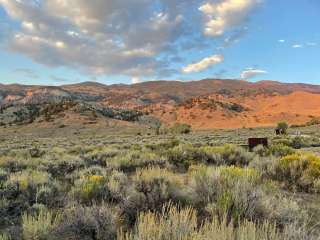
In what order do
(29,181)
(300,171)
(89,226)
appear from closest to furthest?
(89,226)
(29,181)
(300,171)

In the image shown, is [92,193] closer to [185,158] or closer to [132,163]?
[132,163]

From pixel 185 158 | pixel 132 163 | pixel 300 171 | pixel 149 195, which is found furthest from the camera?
pixel 185 158

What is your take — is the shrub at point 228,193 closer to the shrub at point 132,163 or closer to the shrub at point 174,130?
the shrub at point 132,163

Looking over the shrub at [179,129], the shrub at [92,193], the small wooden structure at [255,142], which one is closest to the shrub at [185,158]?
the small wooden structure at [255,142]

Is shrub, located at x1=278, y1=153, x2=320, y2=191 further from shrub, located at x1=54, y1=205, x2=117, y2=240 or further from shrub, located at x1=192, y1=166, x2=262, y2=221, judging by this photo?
shrub, located at x1=54, y1=205, x2=117, y2=240

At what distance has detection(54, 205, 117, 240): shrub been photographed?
4939 mm

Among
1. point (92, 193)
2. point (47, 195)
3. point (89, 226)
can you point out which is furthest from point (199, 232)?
point (47, 195)

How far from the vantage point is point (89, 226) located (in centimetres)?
505

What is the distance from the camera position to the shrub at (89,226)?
16.2 feet

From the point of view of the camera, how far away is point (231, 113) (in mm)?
97688

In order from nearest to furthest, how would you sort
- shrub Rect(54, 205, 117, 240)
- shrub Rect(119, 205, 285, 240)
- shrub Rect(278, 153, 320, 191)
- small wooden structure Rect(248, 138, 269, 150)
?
shrub Rect(119, 205, 285, 240) < shrub Rect(54, 205, 117, 240) < shrub Rect(278, 153, 320, 191) < small wooden structure Rect(248, 138, 269, 150)

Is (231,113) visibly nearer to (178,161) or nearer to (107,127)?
(107,127)

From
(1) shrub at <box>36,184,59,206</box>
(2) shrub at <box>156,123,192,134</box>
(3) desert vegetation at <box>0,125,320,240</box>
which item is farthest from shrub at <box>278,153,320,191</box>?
(2) shrub at <box>156,123,192,134</box>

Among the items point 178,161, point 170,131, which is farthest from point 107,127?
point 178,161
